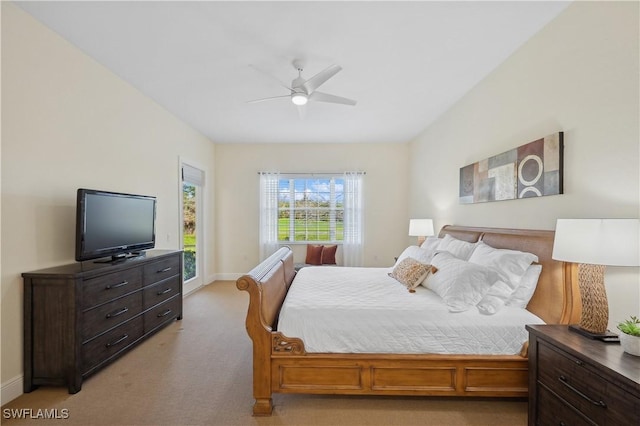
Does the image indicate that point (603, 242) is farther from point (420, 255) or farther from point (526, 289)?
point (420, 255)

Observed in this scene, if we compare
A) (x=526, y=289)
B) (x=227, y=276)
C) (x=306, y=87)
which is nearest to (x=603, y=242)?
(x=526, y=289)

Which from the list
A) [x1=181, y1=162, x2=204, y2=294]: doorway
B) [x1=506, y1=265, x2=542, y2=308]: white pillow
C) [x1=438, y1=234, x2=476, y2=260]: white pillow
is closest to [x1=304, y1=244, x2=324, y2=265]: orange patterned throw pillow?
[x1=181, y1=162, x2=204, y2=294]: doorway

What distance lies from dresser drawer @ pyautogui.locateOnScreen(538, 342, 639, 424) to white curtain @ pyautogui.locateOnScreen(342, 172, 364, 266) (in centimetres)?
405

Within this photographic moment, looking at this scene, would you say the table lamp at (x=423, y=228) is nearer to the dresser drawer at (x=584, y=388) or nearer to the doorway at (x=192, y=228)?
the dresser drawer at (x=584, y=388)

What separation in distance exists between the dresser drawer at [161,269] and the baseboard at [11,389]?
1.09 m

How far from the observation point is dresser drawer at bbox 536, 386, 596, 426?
138cm

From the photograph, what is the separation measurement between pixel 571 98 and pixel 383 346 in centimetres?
223

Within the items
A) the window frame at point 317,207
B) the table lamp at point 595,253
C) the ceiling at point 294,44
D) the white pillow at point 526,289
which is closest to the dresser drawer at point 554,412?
the table lamp at point 595,253

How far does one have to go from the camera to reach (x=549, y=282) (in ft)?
6.63

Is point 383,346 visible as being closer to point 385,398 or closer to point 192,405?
point 385,398

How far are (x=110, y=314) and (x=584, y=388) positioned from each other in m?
3.32

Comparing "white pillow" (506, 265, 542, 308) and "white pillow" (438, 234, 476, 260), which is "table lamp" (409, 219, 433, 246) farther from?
"white pillow" (506, 265, 542, 308)

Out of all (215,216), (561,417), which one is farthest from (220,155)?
(561,417)

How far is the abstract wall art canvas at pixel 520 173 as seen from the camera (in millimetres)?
2156
